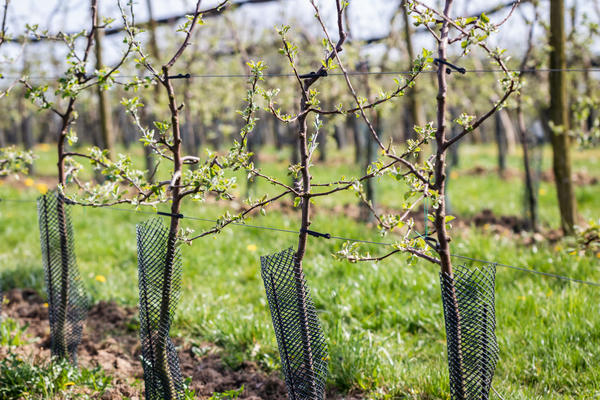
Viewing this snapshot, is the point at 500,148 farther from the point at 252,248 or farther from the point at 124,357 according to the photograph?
the point at 124,357

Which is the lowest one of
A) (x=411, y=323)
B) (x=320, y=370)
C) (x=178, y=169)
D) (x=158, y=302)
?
(x=411, y=323)

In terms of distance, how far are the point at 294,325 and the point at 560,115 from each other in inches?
174

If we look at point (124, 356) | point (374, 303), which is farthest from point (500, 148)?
point (124, 356)

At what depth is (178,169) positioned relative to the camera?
2494mm

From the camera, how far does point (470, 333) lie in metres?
2.32

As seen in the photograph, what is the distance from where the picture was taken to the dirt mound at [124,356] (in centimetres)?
310

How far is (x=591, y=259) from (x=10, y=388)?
4784mm

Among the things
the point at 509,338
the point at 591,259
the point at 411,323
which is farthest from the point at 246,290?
the point at 591,259

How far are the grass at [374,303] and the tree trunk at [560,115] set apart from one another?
19.8 inches

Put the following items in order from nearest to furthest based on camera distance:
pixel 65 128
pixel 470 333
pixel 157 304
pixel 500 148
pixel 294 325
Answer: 1. pixel 470 333
2. pixel 294 325
3. pixel 157 304
4. pixel 65 128
5. pixel 500 148

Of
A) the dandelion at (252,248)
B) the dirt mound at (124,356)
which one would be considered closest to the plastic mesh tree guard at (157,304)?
the dirt mound at (124,356)

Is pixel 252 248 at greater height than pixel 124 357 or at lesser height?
greater

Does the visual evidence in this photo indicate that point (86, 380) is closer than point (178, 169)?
No

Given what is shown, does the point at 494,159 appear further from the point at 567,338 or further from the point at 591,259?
the point at 567,338
